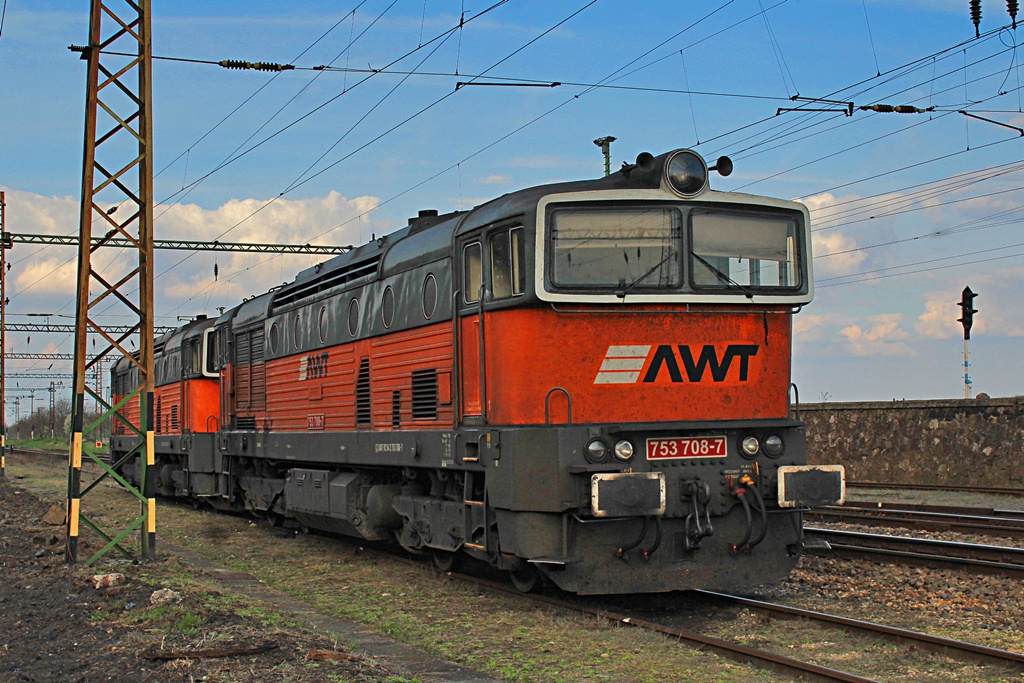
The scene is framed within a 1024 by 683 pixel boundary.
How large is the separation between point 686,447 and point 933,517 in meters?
8.54

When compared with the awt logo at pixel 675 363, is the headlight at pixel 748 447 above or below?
below

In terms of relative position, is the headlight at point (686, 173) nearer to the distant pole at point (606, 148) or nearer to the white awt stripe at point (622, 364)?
the white awt stripe at point (622, 364)

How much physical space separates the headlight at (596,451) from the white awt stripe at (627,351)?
0.81 metres

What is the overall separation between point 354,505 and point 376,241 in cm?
333

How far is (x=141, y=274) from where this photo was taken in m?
12.4

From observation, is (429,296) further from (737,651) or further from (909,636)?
(909,636)

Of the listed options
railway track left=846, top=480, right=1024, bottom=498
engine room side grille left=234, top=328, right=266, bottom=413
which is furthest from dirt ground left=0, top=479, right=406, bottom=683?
railway track left=846, top=480, right=1024, bottom=498

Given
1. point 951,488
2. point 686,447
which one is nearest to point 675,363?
Result: point 686,447

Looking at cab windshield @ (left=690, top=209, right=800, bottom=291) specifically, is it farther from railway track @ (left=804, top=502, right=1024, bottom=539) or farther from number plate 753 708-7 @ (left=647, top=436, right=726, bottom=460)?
railway track @ (left=804, top=502, right=1024, bottom=539)

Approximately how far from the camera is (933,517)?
50.9 feet

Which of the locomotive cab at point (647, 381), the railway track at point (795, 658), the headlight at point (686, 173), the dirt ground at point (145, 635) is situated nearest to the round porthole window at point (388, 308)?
the locomotive cab at point (647, 381)

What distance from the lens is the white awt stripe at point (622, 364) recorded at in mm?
8859

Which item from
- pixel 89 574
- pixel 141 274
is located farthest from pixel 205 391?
pixel 89 574

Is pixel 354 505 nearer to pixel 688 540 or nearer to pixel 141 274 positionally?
pixel 141 274
